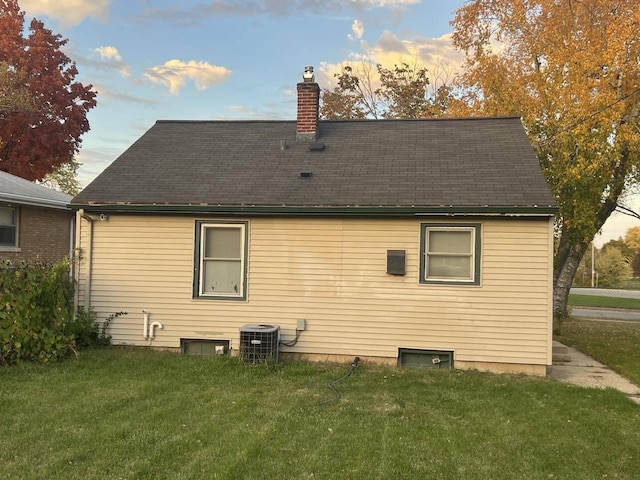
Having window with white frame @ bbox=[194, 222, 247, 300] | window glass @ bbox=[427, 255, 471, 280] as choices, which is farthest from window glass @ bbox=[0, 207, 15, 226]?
window glass @ bbox=[427, 255, 471, 280]

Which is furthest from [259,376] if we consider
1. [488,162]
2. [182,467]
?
[488,162]

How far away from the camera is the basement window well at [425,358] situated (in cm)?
797

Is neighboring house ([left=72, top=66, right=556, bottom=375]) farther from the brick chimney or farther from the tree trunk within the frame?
the tree trunk

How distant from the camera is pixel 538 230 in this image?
7.64 meters

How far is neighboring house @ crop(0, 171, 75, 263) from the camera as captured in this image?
43.6ft

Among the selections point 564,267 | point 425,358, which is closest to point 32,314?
point 425,358

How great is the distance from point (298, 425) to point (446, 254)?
12.8 feet

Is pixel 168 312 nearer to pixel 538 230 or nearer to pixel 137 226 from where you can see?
pixel 137 226

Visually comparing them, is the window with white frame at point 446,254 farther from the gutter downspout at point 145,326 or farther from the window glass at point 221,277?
the gutter downspout at point 145,326

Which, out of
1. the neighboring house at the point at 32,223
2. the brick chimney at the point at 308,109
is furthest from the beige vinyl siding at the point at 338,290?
the neighboring house at the point at 32,223

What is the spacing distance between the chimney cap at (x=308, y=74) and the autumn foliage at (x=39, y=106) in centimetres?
1636

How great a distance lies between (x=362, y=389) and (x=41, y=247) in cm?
1165

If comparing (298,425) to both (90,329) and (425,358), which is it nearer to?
(425,358)

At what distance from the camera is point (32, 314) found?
735cm
